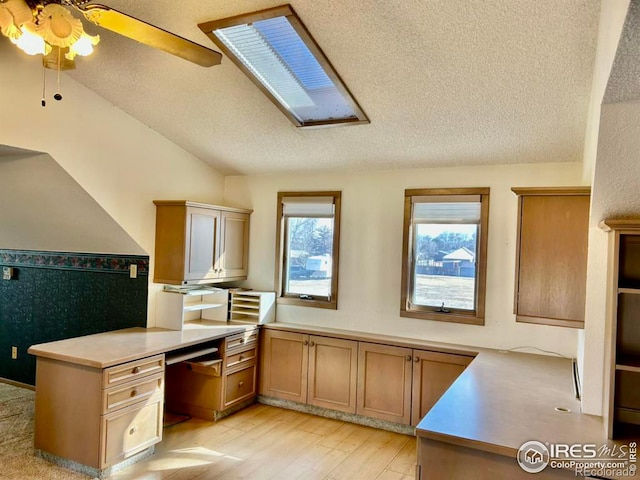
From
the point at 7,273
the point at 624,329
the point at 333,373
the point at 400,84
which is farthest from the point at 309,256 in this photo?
the point at 7,273

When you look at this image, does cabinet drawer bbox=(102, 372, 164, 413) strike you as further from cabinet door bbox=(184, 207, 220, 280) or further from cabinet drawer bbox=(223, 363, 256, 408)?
cabinet door bbox=(184, 207, 220, 280)

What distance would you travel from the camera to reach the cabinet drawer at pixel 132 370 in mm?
2885

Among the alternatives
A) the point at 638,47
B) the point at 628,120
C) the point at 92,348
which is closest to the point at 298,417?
the point at 92,348

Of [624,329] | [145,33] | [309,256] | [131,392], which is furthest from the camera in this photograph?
[309,256]

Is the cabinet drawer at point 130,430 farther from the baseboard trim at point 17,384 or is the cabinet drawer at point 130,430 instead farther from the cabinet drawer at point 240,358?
the baseboard trim at point 17,384

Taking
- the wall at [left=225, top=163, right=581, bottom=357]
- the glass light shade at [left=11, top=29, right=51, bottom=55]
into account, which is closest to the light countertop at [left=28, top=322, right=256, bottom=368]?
the wall at [left=225, top=163, right=581, bottom=357]

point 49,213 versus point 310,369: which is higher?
point 49,213

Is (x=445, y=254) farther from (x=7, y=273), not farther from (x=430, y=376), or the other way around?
(x=7, y=273)

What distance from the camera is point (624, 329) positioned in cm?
229

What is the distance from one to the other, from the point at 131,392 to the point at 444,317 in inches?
97.9

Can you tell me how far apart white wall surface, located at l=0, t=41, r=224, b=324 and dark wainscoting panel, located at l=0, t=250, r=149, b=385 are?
24 cm

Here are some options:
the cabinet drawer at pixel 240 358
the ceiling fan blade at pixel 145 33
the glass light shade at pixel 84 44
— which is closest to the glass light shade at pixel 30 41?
the glass light shade at pixel 84 44

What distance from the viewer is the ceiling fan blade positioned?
1.88m

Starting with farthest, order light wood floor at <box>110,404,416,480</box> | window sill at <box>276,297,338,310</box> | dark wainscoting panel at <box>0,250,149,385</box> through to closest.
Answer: window sill at <box>276,297,338,310</box>
dark wainscoting panel at <box>0,250,149,385</box>
light wood floor at <box>110,404,416,480</box>
